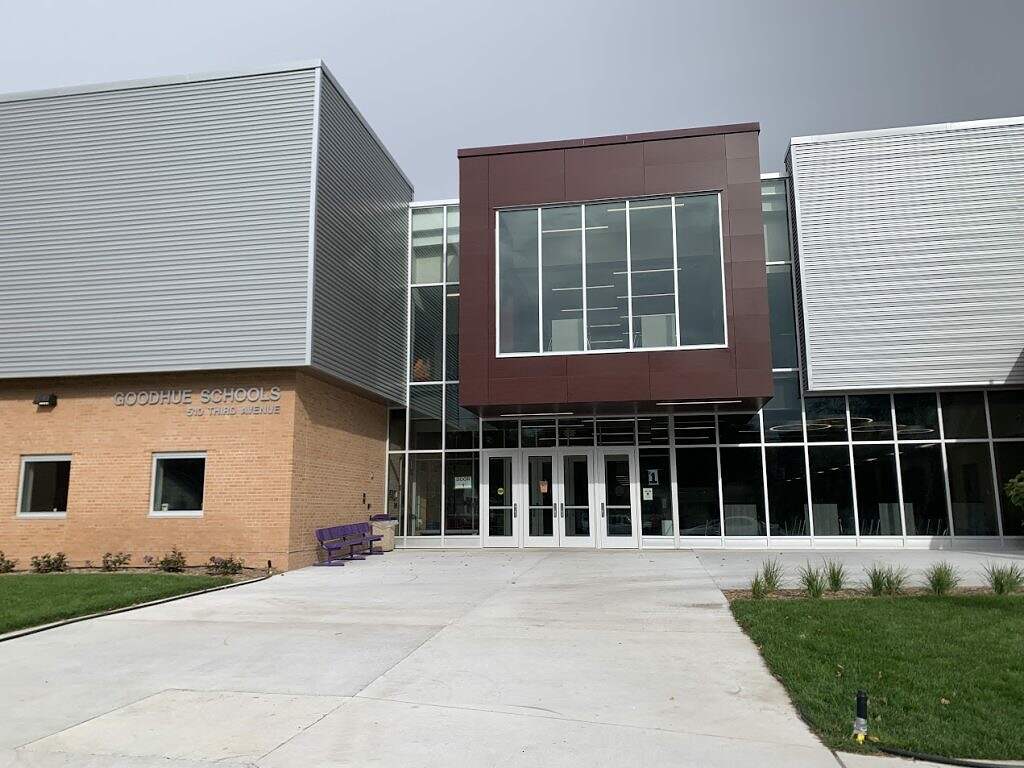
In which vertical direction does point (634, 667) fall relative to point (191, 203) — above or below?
below

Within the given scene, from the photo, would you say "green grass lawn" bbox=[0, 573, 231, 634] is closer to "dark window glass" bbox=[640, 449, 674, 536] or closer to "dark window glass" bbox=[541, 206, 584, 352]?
"dark window glass" bbox=[541, 206, 584, 352]

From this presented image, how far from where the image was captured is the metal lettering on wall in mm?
16000

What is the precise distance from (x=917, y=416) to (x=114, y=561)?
1844cm

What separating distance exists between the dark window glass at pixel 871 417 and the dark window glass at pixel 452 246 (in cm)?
1082

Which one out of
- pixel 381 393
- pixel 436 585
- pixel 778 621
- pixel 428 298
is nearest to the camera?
pixel 778 621

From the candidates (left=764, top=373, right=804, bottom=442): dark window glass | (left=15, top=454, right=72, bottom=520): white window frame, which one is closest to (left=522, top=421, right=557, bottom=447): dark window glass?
(left=764, top=373, right=804, bottom=442): dark window glass

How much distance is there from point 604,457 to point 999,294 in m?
10.1

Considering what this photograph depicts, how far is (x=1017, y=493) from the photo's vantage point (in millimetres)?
13508

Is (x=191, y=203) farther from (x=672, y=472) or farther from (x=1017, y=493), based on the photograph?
(x=1017, y=493)

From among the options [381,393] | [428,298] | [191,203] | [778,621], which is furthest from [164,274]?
[778,621]

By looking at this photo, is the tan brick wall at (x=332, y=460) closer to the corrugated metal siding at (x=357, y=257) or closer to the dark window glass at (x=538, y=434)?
the corrugated metal siding at (x=357, y=257)

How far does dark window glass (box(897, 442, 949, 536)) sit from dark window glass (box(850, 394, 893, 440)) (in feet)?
2.11

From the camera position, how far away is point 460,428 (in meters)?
20.7

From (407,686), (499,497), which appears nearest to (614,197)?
(499,497)
